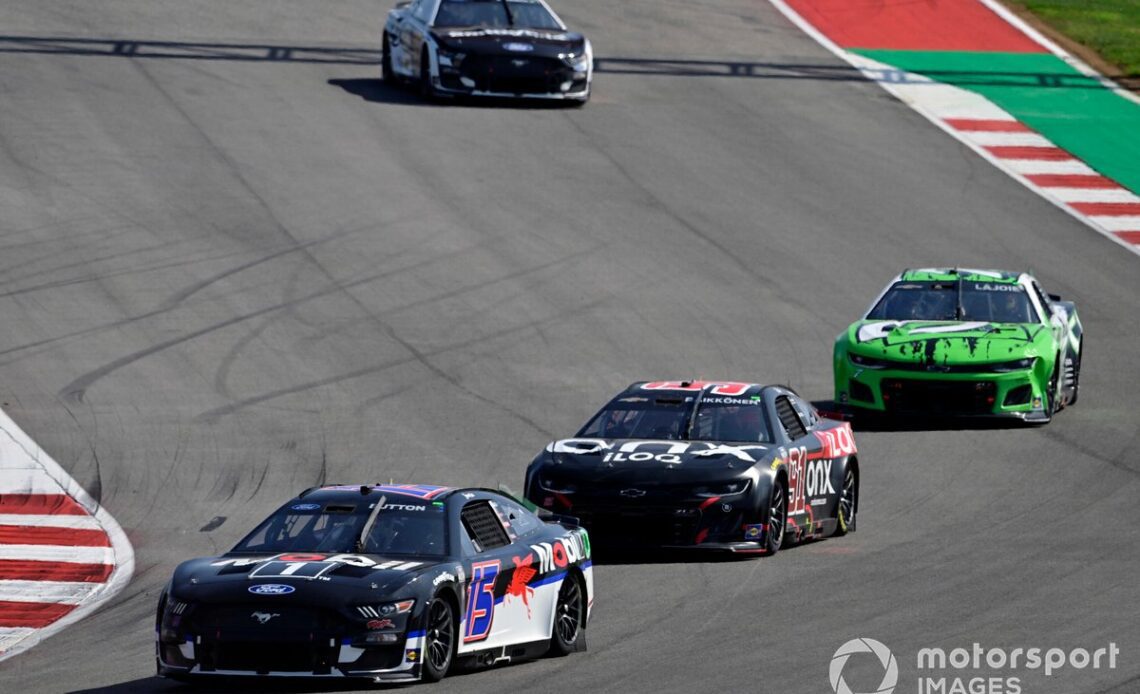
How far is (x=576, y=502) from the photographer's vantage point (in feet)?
44.3

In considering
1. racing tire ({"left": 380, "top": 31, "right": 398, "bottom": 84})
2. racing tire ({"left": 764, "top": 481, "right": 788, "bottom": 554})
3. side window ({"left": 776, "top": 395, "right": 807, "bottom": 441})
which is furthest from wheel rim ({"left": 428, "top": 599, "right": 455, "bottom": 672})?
racing tire ({"left": 380, "top": 31, "right": 398, "bottom": 84})

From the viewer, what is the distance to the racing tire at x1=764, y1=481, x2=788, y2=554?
1368 cm

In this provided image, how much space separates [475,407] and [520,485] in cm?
278

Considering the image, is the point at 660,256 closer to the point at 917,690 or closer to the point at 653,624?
the point at 653,624

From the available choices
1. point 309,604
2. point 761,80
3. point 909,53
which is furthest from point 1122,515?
point 909,53

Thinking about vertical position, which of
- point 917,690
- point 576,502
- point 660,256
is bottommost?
point 660,256

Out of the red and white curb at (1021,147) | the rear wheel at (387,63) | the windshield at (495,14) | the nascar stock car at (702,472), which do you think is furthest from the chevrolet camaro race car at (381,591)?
the rear wheel at (387,63)

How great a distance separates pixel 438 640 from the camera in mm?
9711

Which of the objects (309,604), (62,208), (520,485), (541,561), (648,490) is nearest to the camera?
(309,604)

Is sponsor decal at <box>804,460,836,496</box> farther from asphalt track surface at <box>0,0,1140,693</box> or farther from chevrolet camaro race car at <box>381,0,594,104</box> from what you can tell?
chevrolet camaro race car at <box>381,0,594,104</box>

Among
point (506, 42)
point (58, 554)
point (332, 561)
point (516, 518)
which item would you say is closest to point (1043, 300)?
point (58, 554)

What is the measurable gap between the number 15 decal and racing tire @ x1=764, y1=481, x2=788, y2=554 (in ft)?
12.3

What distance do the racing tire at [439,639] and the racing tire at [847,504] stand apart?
18.1 ft

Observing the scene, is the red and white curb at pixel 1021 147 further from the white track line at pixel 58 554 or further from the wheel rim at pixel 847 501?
the white track line at pixel 58 554
